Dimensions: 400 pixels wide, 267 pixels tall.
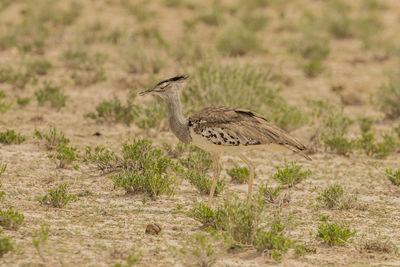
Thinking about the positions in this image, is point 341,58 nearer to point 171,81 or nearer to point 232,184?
point 232,184

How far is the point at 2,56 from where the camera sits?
45.5ft

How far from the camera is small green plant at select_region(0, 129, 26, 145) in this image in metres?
8.45

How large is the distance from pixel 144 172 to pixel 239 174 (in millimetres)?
1211

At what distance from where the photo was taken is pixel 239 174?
25.3 ft

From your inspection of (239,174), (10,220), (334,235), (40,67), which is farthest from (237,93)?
(10,220)

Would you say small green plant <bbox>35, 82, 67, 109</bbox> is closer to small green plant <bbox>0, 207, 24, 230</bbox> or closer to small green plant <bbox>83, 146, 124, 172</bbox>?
small green plant <bbox>83, 146, 124, 172</bbox>

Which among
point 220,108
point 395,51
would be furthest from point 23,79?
point 395,51

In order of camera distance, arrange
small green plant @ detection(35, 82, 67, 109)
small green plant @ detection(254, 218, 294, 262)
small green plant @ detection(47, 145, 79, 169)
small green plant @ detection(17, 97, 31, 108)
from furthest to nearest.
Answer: small green plant @ detection(35, 82, 67, 109)
small green plant @ detection(17, 97, 31, 108)
small green plant @ detection(47, 145, 79, 169)
small green plant @ detection(254, 218, 294, 262)

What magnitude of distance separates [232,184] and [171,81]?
2027 millimetres

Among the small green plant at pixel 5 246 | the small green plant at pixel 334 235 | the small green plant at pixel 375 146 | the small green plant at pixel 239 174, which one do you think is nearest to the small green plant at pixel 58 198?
the small green plant at pixel 5 246

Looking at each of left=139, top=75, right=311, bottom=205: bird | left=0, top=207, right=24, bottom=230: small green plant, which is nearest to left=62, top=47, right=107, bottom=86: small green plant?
left=139, top=75, right=311, bottom=205: bird

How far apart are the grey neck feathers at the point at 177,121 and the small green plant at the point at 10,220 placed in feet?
5.50

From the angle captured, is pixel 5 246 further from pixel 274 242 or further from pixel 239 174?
pixel 239 174

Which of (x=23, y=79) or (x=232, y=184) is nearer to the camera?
(x=232, y=184)
